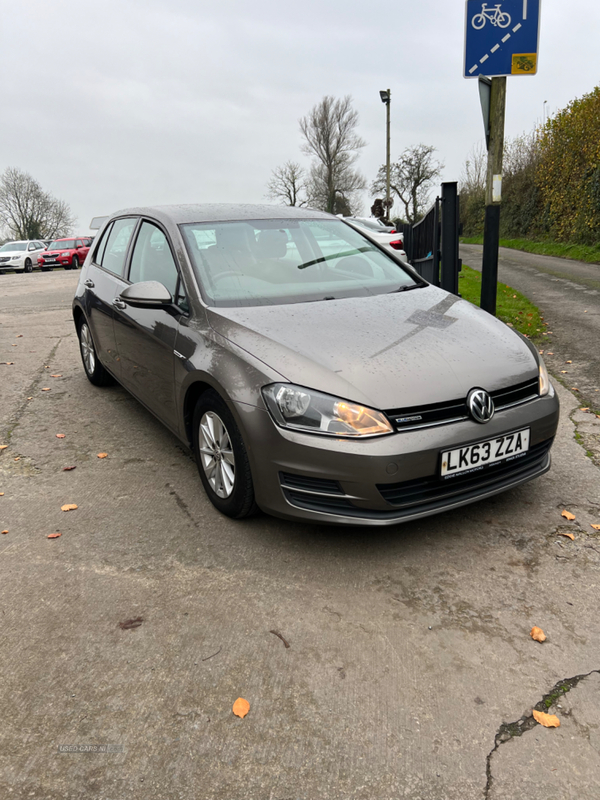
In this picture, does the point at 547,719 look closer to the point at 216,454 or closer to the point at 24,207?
the point at 216,454

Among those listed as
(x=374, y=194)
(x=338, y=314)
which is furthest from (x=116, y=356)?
(x=374, y=194)

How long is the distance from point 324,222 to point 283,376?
6.70ft

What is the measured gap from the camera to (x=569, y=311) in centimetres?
888

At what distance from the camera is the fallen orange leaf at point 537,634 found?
91.4 inches

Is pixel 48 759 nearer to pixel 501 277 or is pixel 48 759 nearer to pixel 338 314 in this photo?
pixel 338 314

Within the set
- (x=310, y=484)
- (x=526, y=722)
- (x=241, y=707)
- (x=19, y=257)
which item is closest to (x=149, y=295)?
(x=310, y=484)

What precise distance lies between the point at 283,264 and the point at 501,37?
11.7ft

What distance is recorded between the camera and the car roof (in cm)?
403

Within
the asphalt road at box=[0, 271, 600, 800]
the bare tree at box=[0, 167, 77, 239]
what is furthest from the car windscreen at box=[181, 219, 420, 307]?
the bare tree at box=[0, 167, 77, 239]

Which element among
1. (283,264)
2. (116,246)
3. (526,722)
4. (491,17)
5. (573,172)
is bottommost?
(526,722)

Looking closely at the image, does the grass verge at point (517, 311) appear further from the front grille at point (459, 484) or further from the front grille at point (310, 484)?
the front grille at point (310, 484)

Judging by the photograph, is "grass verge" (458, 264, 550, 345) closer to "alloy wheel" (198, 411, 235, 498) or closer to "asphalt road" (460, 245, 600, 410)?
"asphalt road" (460, 245, 600, 410)

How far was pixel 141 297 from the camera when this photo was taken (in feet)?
11.9

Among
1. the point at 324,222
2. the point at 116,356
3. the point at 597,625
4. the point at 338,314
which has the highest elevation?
the point at 324,222
